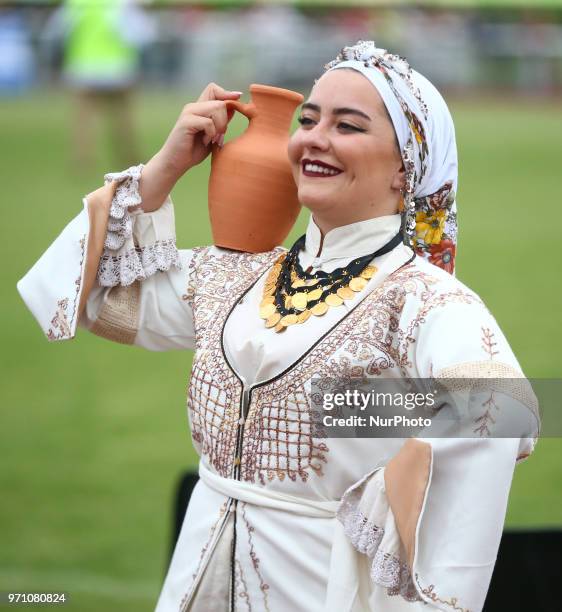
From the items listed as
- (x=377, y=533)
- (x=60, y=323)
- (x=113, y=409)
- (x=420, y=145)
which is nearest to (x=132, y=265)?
(x=60, y=323)

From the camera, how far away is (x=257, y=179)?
2.34 meters

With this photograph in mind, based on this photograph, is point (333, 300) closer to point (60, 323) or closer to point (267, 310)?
point (267, 310)

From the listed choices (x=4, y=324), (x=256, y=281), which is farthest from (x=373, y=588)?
(x=4, y=324)

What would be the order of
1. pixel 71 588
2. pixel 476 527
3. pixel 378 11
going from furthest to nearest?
pixel 378 11
pixel 71 588
pixel 476 527

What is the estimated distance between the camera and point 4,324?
6766mm

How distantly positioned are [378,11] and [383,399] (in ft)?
63.0

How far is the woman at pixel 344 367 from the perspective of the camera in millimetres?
1899

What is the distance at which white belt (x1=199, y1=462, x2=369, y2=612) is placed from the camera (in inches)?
80.3

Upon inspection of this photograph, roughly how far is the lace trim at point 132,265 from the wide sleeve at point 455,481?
2.11 feet

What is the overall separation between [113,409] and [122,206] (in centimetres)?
328

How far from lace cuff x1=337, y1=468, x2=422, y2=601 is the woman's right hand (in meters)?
0.75

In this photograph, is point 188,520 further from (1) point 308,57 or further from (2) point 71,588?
(1) point 308,57

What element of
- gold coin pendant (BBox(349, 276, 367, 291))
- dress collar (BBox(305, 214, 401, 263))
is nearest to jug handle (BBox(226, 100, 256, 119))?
dress collar (BBox(305, 214, 401, 263))

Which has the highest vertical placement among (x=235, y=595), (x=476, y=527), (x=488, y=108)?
(x=476, y=527)
